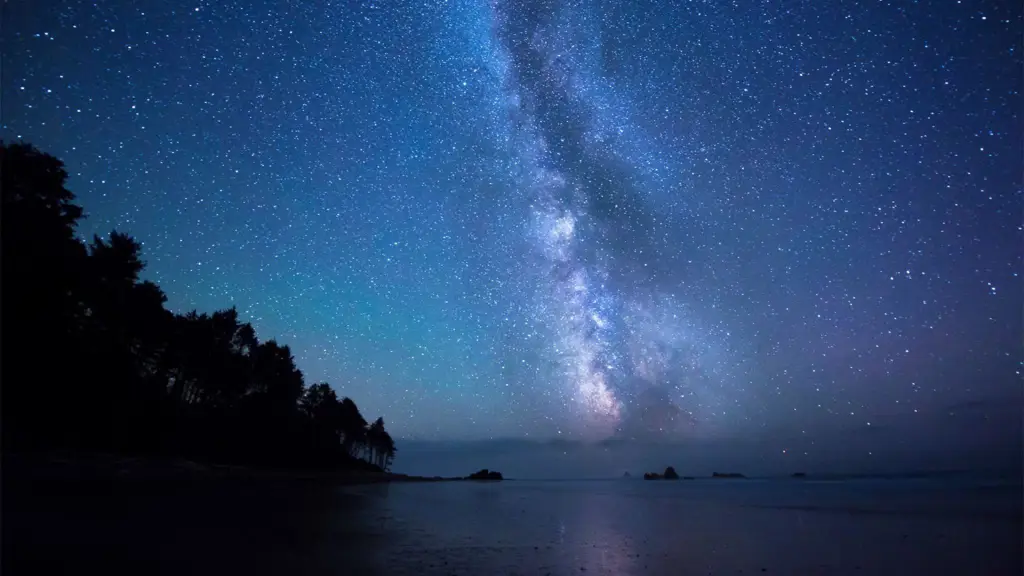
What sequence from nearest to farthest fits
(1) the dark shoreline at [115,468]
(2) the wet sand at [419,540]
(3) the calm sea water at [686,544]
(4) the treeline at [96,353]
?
(2) the wet sand at [419,540] → (3) the calm sea water at [686,544] → (1) the dark shoreline at [115,468] → (4) the treeline at [96,353]

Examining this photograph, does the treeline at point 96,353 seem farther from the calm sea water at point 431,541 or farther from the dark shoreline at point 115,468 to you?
the calm sea water at point 431,541

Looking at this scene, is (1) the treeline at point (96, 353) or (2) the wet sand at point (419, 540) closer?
(2) the wet sand at point (419, 540)

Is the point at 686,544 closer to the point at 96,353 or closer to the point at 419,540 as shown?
the point at 419,540

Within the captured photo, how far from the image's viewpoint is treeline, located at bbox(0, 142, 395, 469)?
26984mm

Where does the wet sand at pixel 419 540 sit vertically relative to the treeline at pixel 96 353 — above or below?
below

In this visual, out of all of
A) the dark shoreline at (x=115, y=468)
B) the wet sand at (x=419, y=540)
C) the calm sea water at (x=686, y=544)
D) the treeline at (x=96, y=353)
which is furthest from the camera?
the treeline at (x=96, y=353)

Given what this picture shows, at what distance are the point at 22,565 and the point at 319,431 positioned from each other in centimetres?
6672

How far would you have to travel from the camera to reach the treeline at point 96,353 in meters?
27.0

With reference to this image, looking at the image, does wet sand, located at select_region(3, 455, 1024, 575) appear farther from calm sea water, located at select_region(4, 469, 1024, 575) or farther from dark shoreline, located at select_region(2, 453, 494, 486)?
dark shoreline, located at select_region(2, 453, 494, 486)

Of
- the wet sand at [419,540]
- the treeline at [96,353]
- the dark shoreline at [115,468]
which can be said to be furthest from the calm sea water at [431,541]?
the treeline at [96,353]

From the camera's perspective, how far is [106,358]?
1294 inches

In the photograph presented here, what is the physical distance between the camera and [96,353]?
3216 cm

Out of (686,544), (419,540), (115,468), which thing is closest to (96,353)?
(115,468)

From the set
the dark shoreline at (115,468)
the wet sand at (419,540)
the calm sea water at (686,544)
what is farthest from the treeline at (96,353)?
the calm sea water at (686,544)
